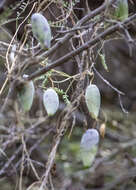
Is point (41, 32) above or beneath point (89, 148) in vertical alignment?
above

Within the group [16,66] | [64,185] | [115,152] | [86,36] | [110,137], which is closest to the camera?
[16,66]

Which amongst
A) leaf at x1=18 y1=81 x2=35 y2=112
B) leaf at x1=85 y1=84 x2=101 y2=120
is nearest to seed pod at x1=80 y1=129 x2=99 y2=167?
leaf at x1=85 y1=84 x2=101 y2=120

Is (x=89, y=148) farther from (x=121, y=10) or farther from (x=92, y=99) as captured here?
(x=121, y=10)

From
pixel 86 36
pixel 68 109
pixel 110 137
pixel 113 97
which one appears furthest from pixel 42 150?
pixel 68 109

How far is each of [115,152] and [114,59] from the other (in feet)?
2.93

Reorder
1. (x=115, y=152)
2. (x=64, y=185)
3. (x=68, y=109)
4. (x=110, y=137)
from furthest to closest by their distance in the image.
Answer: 1. (x=110, y=137)
2. (x=115, y=152)
3. (x=64, y=185)
4. (x=68, y=109)

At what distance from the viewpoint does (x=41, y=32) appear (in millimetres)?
1006

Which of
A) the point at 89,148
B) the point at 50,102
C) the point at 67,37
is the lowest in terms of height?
the point at 89,148

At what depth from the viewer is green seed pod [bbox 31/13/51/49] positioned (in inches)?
39.2

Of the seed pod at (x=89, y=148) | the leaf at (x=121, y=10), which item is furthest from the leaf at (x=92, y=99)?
the leaf at (x=121, y=10)

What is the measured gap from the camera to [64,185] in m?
2.38

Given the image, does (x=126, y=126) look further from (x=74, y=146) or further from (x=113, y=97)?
(x=113, y=97)

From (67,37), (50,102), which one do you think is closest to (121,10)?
(67,37)

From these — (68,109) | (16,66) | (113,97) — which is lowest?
(113,97)
